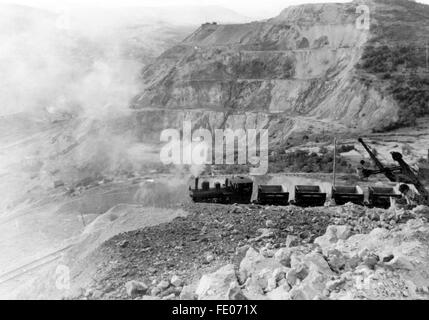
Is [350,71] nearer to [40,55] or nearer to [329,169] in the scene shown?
[329,169]

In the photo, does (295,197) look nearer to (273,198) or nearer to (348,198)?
(273,198)

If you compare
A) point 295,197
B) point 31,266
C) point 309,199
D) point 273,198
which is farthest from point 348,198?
point 31,266

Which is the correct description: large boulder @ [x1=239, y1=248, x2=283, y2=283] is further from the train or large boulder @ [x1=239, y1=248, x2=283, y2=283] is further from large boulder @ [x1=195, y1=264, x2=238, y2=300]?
the train

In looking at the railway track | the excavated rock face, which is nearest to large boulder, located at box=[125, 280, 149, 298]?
the railway track

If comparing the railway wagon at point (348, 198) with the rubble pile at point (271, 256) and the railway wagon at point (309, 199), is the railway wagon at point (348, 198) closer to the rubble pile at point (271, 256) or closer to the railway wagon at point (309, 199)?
the railway wagon at point (309, 199)

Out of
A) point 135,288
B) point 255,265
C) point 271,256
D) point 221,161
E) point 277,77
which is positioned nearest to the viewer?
point 135,288

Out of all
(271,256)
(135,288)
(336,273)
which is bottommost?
(135,288)
